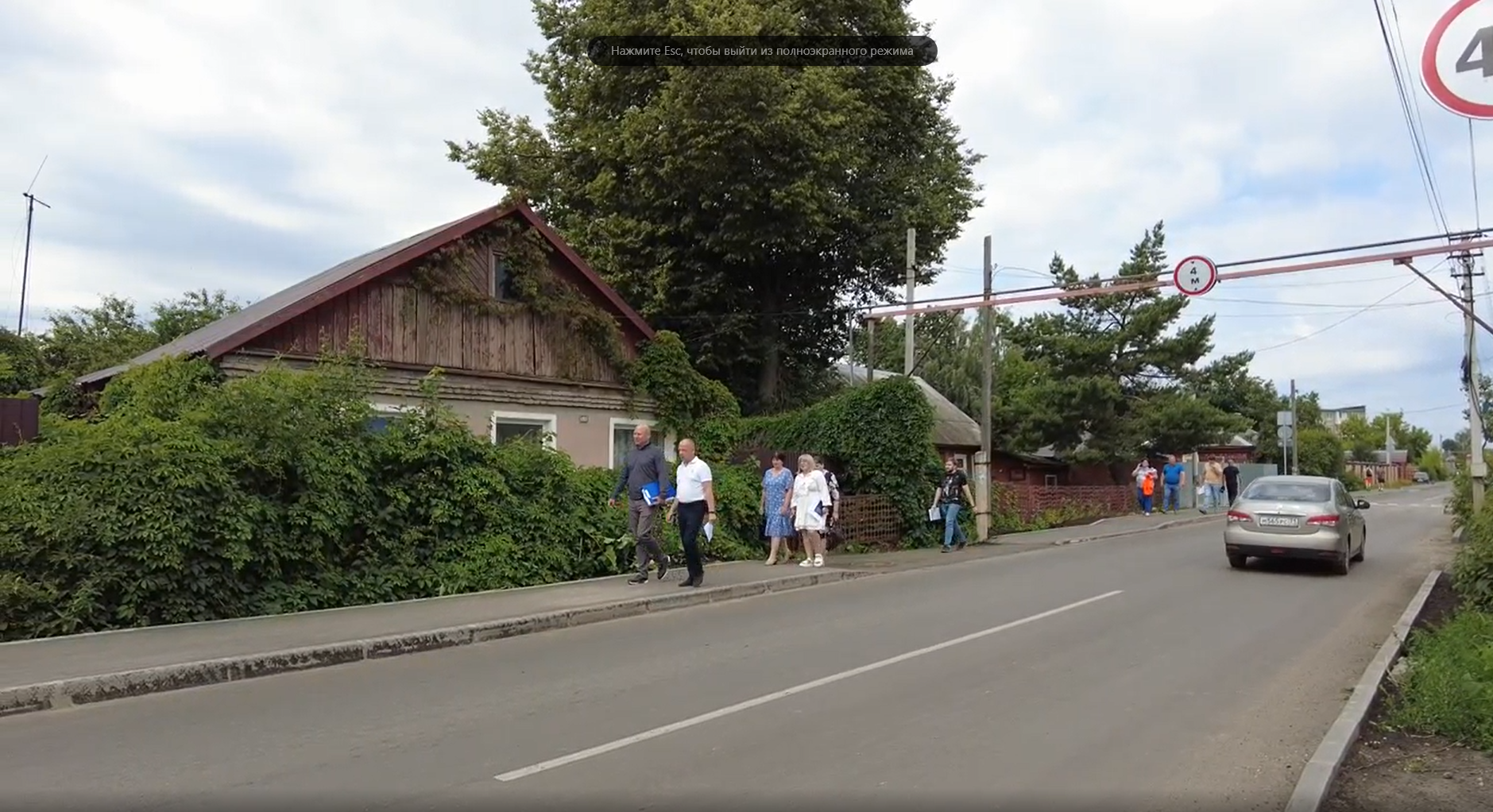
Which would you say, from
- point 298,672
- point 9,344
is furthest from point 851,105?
point 9,344

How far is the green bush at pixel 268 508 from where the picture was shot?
909 cm

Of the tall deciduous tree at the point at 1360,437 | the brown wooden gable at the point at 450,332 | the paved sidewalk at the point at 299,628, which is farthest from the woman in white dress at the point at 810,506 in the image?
the tall deciduous tree at the point at 1360,437

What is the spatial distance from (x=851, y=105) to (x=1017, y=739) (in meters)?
18.7

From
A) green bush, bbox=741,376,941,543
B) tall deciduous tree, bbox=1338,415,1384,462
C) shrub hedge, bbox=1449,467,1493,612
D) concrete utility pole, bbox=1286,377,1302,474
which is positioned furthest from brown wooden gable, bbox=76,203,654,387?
tall deciduous tree, bbox=1338,415,1384,462

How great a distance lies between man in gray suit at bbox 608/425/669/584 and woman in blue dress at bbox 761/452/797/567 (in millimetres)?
3458

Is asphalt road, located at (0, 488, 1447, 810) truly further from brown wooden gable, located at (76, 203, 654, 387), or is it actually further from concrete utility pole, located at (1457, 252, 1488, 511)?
concrete utility pole, located at (1457, 252, 1488, 511)

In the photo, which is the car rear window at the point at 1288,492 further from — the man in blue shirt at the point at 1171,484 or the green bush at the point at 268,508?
the man in blue shirt at the point at 1171,484

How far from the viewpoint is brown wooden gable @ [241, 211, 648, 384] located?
50.7 ft

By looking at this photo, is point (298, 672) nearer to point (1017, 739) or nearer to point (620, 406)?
point (1017, 739)

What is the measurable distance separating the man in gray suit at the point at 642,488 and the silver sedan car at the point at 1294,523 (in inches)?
336

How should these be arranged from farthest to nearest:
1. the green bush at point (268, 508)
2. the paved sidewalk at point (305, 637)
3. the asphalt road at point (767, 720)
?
1. the green bush at point (268, 508)
2. the paved sidewalk at point (305, 637)
3. the asphalt road at point (767, 720)

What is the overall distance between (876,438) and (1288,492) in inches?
276

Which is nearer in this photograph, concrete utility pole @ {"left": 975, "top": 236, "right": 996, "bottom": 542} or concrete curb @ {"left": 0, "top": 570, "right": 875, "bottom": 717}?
concrete curb @ {"left": 0, "top": 570, "right": 875, "bottom": 717}

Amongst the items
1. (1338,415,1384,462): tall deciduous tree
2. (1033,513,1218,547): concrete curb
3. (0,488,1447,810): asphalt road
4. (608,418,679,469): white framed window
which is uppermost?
(1338,415,1384,462): tall deciduous tree
